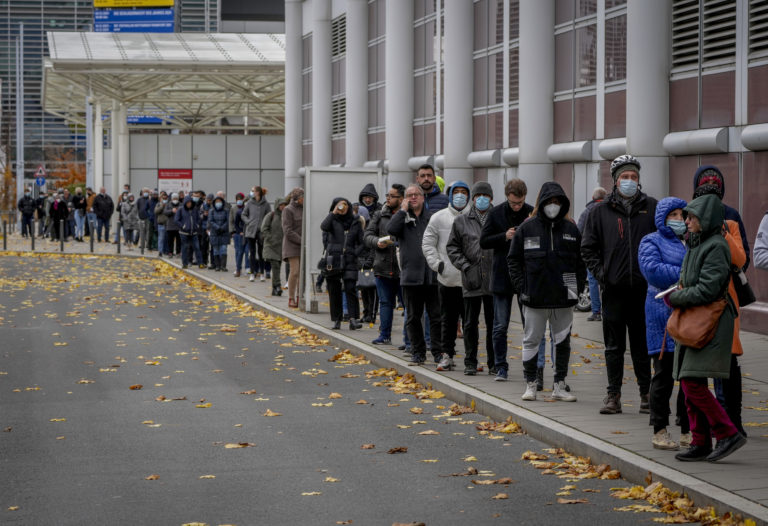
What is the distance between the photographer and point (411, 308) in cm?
1316

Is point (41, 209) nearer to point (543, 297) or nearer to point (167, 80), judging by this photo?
point (167, 80)

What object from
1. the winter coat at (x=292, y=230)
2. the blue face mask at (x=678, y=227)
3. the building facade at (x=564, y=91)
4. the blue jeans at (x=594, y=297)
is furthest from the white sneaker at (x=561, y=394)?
the winter coat at (x=292, y=230)

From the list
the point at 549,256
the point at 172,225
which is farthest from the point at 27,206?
the point at 549,256

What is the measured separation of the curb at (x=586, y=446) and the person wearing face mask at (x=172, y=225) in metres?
20.8

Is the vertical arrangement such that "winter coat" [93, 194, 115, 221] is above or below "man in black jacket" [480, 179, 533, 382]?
above

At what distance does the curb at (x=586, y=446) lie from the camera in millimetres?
6578

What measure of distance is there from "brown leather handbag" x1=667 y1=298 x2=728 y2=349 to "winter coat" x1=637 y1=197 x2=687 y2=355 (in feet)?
2.03

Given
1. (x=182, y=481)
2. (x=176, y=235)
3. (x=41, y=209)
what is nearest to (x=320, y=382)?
(x=182, y=481)

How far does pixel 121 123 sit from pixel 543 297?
49097 mm

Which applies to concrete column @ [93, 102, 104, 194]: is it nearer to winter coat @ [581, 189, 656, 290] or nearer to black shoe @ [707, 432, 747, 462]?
winter coat @ [581, 189, 656, 290]

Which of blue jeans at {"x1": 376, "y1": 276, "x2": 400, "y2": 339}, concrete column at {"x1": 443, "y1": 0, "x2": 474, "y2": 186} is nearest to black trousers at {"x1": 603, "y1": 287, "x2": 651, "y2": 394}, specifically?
blue jeans at {"x1": 376, "y1": 276, "x2": 400, "y2": 339}

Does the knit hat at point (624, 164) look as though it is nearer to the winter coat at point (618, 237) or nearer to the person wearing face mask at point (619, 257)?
the person wearing face mask at point (619, 257)

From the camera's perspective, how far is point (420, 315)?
13.2 meters

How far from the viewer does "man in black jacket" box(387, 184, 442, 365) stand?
13.0 meters
